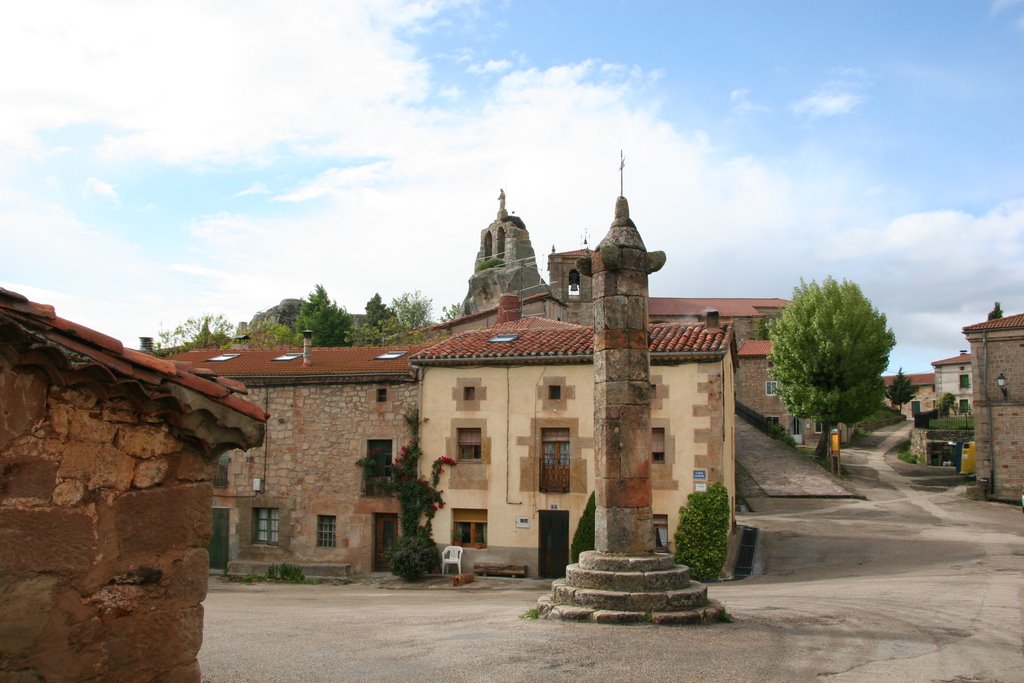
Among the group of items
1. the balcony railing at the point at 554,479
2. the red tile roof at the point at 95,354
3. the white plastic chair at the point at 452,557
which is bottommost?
the white plastic chair at the point at 452,557

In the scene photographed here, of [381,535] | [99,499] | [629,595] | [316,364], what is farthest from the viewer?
[316,364]

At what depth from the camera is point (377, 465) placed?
23266 millimetres

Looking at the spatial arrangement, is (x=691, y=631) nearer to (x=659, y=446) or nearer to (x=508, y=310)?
(x=659, y=446)

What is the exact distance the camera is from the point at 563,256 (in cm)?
6350

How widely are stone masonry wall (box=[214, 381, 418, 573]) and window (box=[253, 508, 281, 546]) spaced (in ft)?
0.49

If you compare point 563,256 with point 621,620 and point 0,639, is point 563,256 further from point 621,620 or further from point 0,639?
point 0,639

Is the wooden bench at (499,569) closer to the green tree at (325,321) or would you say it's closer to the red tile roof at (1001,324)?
the red tile roof at (1001,324)

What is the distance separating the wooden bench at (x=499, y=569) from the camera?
21.5 meters

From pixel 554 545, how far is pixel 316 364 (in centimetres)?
901

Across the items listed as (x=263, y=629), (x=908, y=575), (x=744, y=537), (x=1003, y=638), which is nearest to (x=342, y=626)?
(x=263, y=629)

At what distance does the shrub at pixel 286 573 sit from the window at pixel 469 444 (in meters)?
5.22

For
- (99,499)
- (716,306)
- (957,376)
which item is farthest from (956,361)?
(99,499)

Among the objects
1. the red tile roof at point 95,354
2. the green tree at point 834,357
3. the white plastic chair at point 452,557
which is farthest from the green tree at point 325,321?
the red tile roof at point 95,354

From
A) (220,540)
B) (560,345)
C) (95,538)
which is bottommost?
(220,540)
